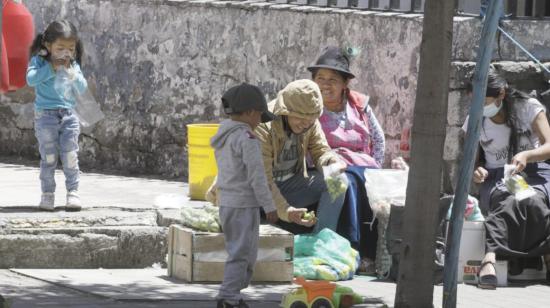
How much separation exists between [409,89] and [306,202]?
1778 mm

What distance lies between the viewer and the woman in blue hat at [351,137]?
9078 mm

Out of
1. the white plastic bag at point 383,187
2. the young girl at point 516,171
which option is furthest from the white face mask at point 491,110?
the white plastic bag at point 383,187

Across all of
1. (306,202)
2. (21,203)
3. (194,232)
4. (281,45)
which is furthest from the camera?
(281,45)

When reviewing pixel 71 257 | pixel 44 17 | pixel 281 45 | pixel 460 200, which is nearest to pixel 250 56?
pixel 281 45

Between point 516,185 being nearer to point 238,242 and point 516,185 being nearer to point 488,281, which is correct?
point 488,281

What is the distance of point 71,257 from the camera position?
8734 millimetres

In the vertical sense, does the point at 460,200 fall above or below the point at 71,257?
above

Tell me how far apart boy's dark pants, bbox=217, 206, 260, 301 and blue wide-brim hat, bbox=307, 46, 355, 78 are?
2.24 m

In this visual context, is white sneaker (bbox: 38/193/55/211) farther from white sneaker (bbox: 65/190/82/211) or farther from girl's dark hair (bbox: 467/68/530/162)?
girl's dark hair (bbox: 467/68/530/162)

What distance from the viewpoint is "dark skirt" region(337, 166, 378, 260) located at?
29.7ft

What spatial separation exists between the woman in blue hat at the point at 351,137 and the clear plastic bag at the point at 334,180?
178 millimetres

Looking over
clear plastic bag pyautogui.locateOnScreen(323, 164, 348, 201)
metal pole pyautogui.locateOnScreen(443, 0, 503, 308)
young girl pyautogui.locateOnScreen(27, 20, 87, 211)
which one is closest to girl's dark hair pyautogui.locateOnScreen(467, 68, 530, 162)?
clear plastic bag pyautogui.locateOnScreen(323, 164, 348, 201)

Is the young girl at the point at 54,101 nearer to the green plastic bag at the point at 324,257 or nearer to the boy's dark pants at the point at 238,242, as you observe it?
the green plastic bag at the point at 324,257

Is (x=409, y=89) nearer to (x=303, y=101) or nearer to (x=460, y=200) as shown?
(x=303, y=101)
